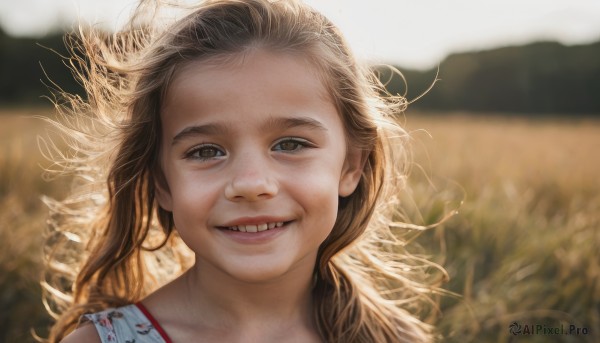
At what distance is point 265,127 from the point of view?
5.00 ft

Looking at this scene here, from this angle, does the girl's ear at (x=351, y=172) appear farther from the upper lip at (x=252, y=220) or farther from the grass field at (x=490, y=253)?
the grass field at (x=490, y=253)

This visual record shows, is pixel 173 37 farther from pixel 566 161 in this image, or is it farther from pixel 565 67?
pixel 565 67

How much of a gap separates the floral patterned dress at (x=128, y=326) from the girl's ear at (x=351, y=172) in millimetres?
685

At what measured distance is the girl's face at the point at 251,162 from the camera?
1.51 meters

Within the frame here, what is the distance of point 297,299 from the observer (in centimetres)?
185

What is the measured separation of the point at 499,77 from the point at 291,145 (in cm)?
2367

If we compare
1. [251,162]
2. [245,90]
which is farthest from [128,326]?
[245,90]

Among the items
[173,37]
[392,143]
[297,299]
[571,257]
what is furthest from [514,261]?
[173,37]

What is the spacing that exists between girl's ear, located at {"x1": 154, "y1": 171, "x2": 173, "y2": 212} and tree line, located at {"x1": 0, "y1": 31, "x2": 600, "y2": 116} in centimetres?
1695

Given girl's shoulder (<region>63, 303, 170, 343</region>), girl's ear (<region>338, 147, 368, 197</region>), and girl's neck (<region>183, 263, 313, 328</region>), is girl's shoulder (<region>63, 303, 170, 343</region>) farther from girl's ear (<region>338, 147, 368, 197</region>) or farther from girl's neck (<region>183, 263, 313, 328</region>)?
girl's ear (<region>338, 147, 368, 197</region>)

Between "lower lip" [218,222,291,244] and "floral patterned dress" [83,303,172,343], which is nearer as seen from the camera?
"lower lip" [218,222,291,244]

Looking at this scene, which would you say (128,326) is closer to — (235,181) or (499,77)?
(235,181)

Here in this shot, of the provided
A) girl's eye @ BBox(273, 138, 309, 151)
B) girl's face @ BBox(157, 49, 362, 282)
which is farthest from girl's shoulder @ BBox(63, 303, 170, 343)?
girl's eye @ BBox(273, 138, 309, 151)

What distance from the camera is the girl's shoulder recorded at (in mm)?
1635
